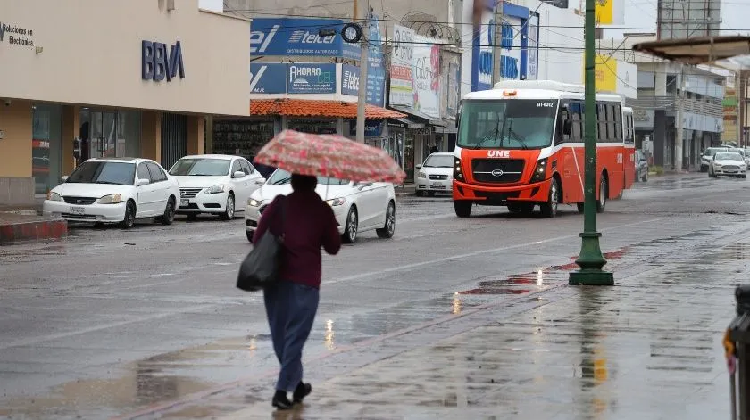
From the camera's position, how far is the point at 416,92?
221 ft

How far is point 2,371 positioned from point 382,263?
1204 centimetres

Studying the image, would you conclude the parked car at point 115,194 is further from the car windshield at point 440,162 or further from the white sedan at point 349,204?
the car windshield at point 440,162

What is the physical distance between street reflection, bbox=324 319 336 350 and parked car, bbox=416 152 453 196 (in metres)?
39.7

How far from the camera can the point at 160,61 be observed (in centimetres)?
4738

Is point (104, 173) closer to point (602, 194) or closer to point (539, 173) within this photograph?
point (539, 173)

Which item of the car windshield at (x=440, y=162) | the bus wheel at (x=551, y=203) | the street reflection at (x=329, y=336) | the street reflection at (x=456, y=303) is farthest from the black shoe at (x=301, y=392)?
the car windshield at (x=440, y=162)

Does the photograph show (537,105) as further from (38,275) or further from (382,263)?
(38,275)

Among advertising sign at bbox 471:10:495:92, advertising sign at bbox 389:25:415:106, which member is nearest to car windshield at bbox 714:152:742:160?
advertising sign at bbox 471:10:495:92

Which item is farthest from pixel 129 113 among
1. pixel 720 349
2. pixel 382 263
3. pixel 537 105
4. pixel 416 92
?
pixel 720 349

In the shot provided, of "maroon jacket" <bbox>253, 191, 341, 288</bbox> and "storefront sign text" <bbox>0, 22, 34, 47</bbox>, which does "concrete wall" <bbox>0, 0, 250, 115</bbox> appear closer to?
"storefront sign text" <bbox>0, 22, 34, 47</bbox>

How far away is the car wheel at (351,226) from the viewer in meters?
28.1

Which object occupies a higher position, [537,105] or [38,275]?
[537,105]

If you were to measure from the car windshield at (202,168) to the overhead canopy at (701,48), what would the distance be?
94.1 feet

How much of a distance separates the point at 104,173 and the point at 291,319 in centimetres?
2470
